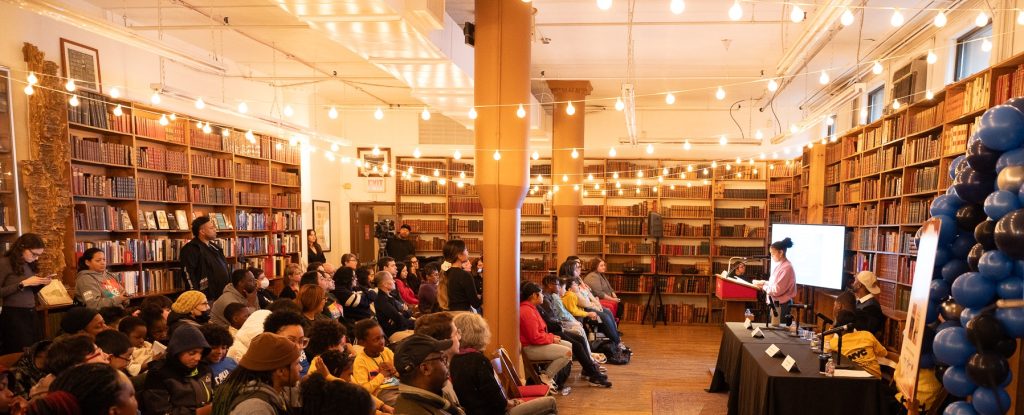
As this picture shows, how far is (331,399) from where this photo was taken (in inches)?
87.5

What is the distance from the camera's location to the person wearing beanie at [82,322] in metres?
3.90

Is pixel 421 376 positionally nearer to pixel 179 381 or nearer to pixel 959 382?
pixel 179 381

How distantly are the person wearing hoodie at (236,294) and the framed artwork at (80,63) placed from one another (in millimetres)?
2524

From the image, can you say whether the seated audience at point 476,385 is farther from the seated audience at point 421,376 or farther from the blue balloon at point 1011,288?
the blue balloon at point 1011,288

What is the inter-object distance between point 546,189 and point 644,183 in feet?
6.48

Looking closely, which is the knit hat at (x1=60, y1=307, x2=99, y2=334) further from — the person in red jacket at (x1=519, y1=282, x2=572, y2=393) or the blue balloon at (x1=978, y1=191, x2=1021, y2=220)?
the blue balloon at (x1=978, y1=191, x2=1021, y2=220)

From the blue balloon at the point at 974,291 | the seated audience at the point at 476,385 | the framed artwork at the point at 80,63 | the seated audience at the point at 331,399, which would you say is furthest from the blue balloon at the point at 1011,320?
the framed artwork at the point at 80,63

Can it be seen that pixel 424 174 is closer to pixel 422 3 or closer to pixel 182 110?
pixel 182 110

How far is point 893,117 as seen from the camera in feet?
23.9

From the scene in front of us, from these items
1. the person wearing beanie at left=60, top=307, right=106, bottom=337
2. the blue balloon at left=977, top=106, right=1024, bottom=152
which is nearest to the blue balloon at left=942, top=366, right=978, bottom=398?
the blue balloon at left=977, top=106, right=1024, bottom=152

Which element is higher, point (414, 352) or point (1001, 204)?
point (1001, 204)

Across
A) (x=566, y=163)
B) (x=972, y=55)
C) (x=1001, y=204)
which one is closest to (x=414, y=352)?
(x=1001, y=204)

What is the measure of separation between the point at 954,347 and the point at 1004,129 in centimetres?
109

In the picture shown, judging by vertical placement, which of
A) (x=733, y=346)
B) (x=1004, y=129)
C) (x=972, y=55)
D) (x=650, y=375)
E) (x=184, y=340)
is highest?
(x=972, y=55)
